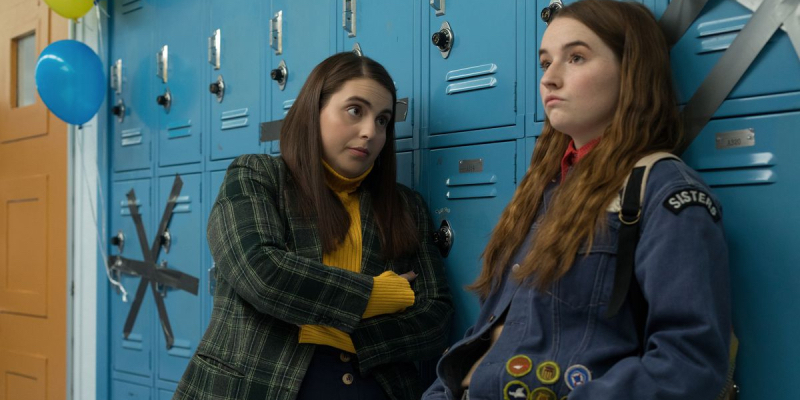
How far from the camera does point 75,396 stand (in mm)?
4496

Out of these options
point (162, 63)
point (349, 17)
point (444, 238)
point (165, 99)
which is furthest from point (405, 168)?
point (162, 63)

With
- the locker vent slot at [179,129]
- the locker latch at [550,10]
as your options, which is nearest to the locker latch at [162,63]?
the locker vent slot at [179,129]

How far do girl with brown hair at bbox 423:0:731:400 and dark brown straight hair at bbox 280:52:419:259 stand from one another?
1.78ft

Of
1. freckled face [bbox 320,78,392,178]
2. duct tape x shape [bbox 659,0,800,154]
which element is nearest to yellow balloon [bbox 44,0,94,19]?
freckled face [bbox 320,78,392,178]

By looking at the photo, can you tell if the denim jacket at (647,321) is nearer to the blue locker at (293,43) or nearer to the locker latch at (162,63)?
the blue locker at (293,43)

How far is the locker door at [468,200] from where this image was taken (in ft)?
8.13

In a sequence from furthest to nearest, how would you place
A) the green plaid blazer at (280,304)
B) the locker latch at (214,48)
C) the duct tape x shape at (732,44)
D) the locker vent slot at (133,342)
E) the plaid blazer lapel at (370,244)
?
the locker vent slot at (133,342) → the locker latch at (214,48) → the plaid blazer lapel at (370,244) → the green plaid blazer at (280,304) → the duct tape x shape at (732,44)

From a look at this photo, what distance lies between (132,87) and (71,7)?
0.51 metres

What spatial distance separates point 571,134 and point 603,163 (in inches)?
8.6

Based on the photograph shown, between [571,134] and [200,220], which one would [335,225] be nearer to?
[571,134]

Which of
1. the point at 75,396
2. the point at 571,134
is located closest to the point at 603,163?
the point at 571,134

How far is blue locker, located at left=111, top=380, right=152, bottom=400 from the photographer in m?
3.99

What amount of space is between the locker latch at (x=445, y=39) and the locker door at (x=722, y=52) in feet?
2.72

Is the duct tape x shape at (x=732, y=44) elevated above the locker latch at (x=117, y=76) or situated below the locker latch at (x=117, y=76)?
below
